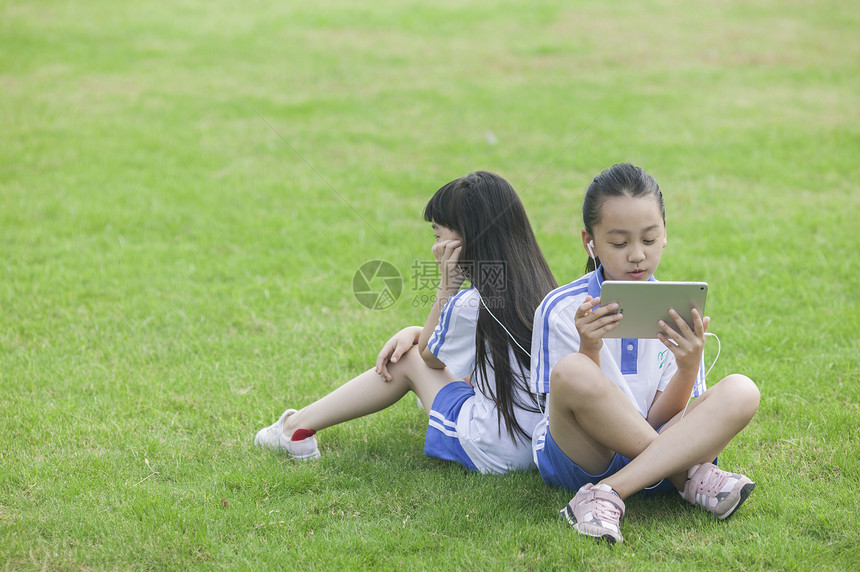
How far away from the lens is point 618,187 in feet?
9.46

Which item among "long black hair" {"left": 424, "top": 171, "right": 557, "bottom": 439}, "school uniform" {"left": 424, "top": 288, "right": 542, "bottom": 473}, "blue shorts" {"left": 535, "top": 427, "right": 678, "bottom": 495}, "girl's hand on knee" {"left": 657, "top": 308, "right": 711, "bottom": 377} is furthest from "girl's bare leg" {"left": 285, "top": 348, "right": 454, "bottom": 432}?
"girl's hand on knee" {"left": 657, "top": 308, "right": 711, "bottom": 377}

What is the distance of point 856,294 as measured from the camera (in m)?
5.03

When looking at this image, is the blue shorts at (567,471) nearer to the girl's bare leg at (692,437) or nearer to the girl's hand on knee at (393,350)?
the girl's bare leg at (692,437)

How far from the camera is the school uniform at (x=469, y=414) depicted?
3.20 metres

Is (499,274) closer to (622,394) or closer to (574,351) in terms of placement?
(574,351)

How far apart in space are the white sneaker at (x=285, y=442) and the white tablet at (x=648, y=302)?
136cm

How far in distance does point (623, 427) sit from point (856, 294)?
9.70 ft

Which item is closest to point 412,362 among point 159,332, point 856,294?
point 159,332

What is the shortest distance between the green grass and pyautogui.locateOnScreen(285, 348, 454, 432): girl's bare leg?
168 millimetres

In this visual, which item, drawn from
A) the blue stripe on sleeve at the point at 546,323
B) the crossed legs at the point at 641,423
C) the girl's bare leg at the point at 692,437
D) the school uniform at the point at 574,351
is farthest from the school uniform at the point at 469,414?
the girl's bare leg at the point at 692,437

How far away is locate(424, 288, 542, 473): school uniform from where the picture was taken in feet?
10.5

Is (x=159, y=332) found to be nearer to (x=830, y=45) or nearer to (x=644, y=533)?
(x=644, y=533)

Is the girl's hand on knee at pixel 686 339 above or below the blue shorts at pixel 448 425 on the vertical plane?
above

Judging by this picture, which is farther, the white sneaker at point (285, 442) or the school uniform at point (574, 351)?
the white sneaker at point (285, 442)
